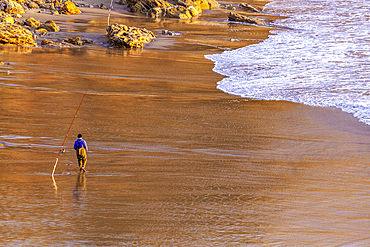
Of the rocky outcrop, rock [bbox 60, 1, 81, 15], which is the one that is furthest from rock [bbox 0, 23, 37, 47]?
the rocky outcrop

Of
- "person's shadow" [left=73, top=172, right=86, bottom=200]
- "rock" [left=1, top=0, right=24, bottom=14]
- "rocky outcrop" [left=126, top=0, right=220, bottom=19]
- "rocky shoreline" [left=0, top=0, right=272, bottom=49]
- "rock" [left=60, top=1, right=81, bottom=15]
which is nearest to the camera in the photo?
"person's shadow" [left=73, top=172, right=86, bottom=200]

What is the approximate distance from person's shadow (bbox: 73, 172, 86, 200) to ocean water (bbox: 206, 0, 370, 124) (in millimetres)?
6095

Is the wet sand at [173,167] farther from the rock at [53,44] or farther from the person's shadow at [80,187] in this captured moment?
the rock at [53,44]

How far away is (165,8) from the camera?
31.5 meters

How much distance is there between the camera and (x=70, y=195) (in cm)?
524

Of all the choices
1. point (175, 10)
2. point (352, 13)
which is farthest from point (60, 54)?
point (352, 13)

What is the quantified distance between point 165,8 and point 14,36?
55.2ft

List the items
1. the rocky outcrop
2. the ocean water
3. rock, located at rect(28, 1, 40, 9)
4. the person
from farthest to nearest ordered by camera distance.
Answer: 1. the rocky outcrop
2. rock, located at rect(28, 1, 40, 9)
3. the ocean water
4. the person

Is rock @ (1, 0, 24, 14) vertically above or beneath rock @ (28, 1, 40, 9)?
beneath

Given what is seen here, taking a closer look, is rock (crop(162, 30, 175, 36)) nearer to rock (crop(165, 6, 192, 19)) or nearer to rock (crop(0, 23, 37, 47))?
rock (crop(0, 23, 37, 47))

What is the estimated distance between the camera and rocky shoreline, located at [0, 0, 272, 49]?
16609mm

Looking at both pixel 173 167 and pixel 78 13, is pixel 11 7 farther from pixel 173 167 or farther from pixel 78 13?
pixel 173 167

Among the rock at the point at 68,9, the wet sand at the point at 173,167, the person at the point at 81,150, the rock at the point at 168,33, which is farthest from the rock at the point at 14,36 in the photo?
the person at the point at 81,150

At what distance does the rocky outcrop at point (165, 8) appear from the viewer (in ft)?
102
